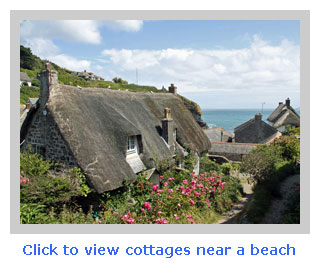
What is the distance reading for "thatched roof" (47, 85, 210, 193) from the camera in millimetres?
9375

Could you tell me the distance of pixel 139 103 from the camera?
16484 millimetres

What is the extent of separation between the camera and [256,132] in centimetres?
3731

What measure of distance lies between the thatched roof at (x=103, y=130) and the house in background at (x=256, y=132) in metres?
25.3

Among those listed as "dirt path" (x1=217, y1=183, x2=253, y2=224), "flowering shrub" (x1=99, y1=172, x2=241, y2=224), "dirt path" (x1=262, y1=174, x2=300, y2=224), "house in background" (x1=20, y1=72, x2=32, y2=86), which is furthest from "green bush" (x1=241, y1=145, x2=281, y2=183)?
"house in background" (x1=20, y1=72, x2=32, y2=86)

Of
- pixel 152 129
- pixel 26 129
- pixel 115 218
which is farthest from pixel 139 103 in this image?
pixel 115 218

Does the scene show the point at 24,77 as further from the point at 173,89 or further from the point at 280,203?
the point at 280,203

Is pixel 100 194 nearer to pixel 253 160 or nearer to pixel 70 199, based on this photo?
pixel 70 199

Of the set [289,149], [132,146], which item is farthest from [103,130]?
[289,149]

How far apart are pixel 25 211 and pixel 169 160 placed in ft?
26.3

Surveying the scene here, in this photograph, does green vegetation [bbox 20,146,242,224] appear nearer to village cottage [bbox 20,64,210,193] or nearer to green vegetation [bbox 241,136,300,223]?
village cottage [bbox 20,64,210,193]

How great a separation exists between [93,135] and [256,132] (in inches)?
1254

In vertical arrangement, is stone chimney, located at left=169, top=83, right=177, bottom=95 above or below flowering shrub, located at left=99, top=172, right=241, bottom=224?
above

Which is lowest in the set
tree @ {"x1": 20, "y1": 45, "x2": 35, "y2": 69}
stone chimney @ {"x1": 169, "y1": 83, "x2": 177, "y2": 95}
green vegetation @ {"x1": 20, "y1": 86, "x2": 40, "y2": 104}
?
stone chimney @ {"x1": 169, "y1": 83, "x2": 177, "y2": 95}

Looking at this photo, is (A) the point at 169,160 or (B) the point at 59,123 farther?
(A) the point at 169,160
